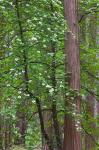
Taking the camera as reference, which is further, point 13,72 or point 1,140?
point 1,140

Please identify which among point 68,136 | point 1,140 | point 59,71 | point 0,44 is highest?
point 0,44

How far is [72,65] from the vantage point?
7793mm

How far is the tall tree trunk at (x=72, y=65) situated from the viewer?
7.53 meters

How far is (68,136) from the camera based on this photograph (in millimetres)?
7562

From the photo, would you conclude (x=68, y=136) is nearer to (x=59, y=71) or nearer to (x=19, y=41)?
(x=59, y=71)

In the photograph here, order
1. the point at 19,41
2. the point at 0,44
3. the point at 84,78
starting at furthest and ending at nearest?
the point at 84,78 → the point at 0,44 → the point at 19,41

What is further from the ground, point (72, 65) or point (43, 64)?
point (43, 64)

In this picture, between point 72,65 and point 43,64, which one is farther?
point 72,65

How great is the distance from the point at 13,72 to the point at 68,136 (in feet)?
6.50

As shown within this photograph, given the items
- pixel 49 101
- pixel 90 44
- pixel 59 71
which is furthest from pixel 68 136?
pixel 90 44

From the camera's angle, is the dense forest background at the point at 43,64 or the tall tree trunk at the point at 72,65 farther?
the tall tree trunk at the point at 72,65

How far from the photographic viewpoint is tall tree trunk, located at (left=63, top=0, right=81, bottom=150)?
7531 mm

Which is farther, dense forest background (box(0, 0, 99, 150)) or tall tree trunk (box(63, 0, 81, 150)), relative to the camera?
tall tree trunk (box(63, 0, 81, 150))

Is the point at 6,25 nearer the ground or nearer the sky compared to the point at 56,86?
nearer the sky
